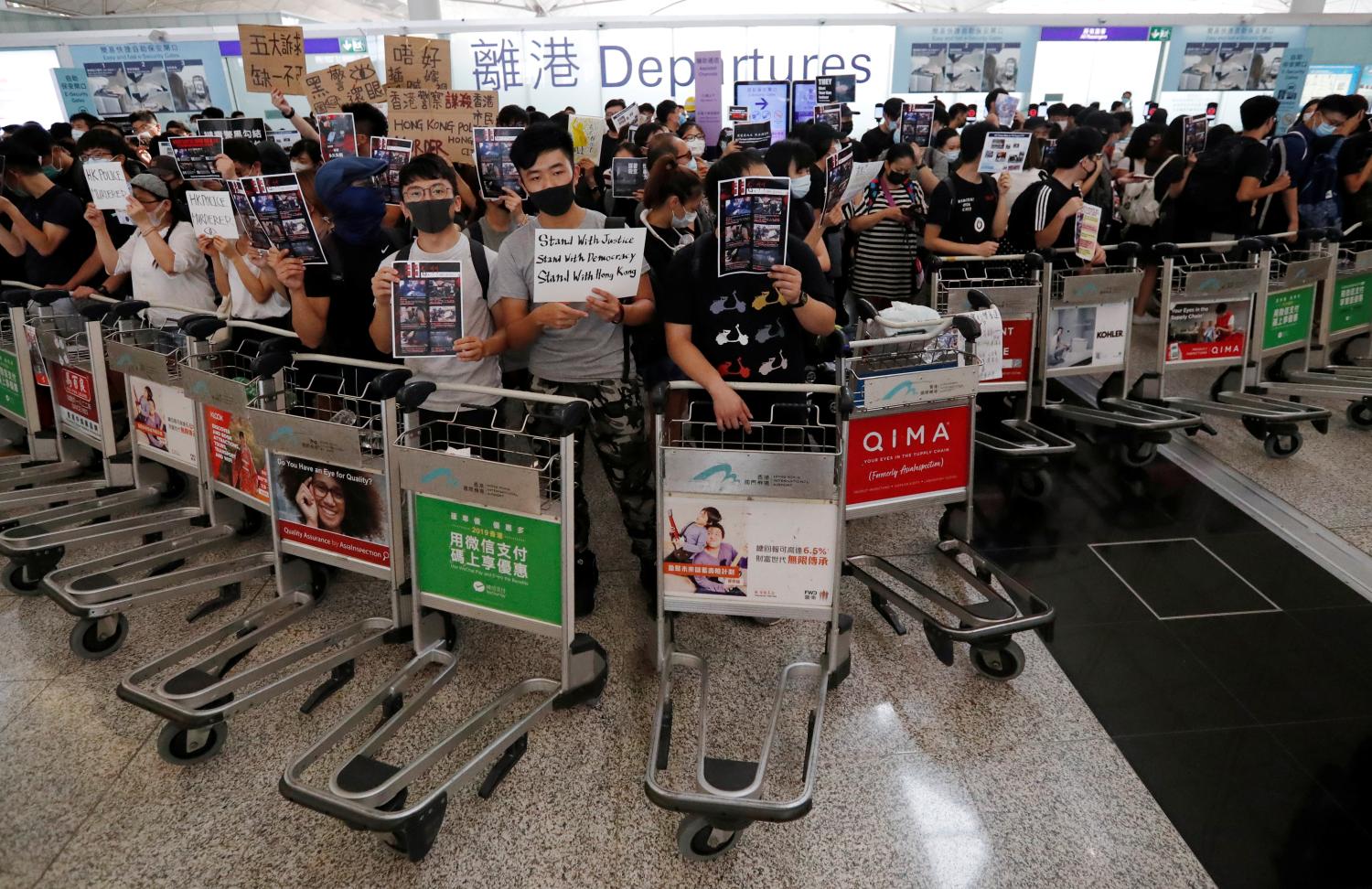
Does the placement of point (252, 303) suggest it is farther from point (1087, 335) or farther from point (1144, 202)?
point (1144, 202)

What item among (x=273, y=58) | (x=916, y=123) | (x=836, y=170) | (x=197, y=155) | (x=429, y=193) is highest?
(x=273, y=58)

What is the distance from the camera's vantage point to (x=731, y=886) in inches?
81.3

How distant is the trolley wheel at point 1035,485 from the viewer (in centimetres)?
410

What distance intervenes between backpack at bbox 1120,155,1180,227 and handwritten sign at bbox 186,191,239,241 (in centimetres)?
573

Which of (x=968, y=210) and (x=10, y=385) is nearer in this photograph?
(x=10, y=385)

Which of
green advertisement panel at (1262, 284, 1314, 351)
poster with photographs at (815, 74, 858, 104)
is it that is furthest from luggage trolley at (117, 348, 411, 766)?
poster with photographs at (815, 74, 858, 104)

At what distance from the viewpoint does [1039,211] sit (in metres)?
4.55

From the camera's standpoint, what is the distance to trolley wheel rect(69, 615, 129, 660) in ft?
9.62

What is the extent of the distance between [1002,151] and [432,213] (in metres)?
3.45

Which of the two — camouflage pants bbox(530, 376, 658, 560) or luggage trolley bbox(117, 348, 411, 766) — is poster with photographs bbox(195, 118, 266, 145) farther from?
camouflage pants bbox(530, 376, 658, 560)

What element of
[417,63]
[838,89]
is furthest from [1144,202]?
[417,63]

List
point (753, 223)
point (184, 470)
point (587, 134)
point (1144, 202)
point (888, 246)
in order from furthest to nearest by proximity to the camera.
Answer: point (1144, 202) → point (587, 134) → point (888, 246) → point (184, 470) → point (753, 223)

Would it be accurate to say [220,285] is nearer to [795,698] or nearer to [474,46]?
[795,698]

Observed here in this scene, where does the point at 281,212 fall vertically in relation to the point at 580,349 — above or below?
above
